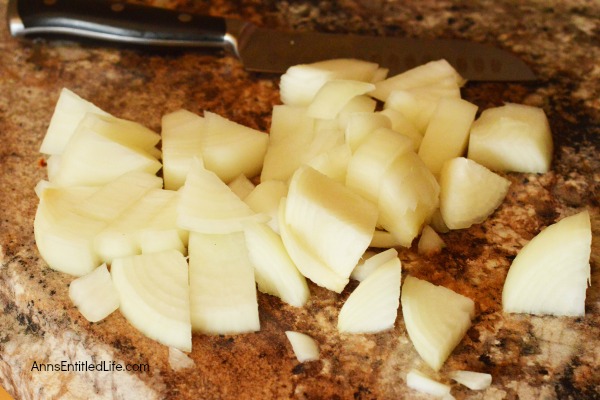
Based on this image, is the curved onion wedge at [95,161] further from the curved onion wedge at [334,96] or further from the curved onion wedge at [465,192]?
the curved onion wedge at [465,192]

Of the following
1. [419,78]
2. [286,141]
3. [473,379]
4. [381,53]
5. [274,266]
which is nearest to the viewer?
[473,379]

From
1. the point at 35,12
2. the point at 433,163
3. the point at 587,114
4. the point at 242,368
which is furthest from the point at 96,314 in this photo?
the point at 587,114

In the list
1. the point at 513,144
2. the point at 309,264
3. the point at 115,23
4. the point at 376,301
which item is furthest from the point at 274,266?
the point at 115,23

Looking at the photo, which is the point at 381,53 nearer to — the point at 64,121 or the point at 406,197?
the point at 406,197

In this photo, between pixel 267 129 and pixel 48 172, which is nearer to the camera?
pixel 48 172

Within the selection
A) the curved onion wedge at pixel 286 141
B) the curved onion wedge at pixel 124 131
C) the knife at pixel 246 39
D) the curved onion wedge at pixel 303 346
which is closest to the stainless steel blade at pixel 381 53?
the knife at pixel 246 39

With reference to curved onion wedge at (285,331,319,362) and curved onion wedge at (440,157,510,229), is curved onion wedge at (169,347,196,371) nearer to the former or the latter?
curved onion wedge at (285,331,319,362)

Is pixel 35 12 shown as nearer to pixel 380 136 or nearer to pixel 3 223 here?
pixel 3 223
